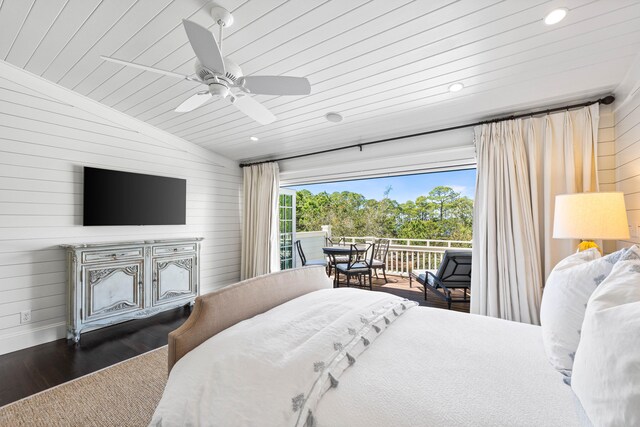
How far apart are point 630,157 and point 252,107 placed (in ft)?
9.83

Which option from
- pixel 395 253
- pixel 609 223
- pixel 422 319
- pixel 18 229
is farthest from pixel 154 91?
pixel 395 253

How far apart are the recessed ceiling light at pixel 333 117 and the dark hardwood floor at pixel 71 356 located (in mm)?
3040

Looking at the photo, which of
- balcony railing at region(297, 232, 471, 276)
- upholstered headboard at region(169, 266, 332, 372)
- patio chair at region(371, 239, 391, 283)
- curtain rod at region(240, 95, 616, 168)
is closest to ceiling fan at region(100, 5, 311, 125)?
upholstered headboard at region(169, 266, 332, 372)

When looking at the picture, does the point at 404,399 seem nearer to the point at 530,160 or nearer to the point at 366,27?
the point at 366,27

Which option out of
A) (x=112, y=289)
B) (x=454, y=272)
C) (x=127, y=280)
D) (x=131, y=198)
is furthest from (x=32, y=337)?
(x=454, y=272)

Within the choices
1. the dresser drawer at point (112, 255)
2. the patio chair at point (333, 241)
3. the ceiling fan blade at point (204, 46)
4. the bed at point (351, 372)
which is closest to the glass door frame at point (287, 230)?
the patio chair at point (333, 241)

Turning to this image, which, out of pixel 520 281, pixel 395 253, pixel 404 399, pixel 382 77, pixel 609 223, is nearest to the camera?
pixel 404 399

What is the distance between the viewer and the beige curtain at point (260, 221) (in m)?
4.69

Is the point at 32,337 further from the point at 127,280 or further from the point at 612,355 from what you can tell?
the point at 612,355

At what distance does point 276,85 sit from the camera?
1.84m

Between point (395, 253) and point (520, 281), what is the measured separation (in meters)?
3.61

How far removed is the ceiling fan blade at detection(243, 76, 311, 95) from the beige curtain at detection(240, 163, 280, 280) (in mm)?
2822

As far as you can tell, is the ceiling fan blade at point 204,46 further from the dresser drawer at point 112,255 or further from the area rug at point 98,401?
the dresser drawer at point 112,255

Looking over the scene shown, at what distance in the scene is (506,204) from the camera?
2752 millimetres
